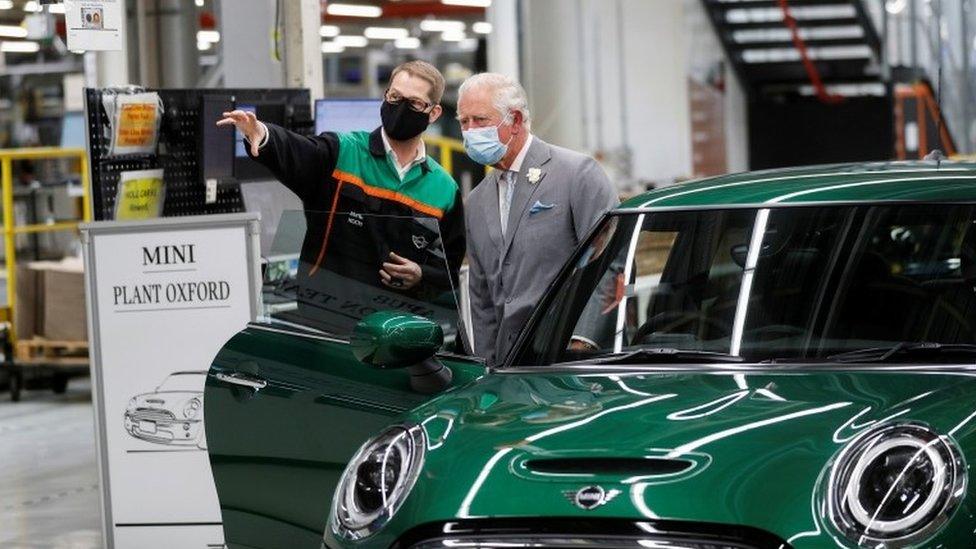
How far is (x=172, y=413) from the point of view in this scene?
6602mm

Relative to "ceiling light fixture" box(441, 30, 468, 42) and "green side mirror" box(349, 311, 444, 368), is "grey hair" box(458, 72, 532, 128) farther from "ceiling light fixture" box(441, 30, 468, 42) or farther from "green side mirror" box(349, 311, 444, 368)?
"ceiling light fixture" box(441, 30, 468, 42)

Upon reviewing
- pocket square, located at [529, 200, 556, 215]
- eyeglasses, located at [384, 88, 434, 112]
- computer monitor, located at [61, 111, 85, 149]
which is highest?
computer monitor, located at [61, 111, 85, 149]

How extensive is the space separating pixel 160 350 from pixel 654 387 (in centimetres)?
309

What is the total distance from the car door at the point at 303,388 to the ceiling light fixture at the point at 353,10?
2827 centimetres

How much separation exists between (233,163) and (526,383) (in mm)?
3400

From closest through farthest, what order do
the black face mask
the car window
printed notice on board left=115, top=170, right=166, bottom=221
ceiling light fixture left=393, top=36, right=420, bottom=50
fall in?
the car window, the black face mask, printed notice on board left=115, top=170, right=166, bottom=221, ceiling light fixture left=393, top=36, right=420, bottom=50

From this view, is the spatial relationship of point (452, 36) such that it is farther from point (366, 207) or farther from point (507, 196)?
point (507, 196)

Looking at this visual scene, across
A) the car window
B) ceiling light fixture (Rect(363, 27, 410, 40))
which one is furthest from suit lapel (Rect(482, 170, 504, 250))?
ceiling light fixture (Rect(363, 27, 410, 40))

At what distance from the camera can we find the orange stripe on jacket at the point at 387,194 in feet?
18.5

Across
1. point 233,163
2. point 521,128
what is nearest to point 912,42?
point 233,163

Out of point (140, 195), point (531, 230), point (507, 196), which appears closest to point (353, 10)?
point (140, 195)

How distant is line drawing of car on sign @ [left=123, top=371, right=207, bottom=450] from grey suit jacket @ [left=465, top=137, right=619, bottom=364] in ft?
4.76

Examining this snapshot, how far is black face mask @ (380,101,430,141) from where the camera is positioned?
5.79 meters

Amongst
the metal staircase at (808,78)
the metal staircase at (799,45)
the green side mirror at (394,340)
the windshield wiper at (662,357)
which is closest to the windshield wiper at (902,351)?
the windshield wiper at (662,357)
